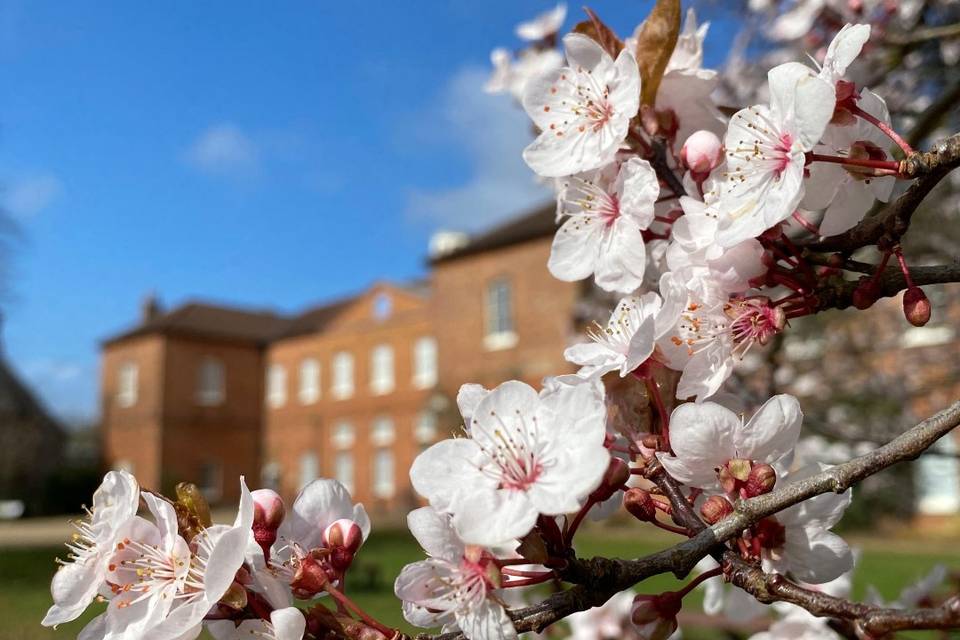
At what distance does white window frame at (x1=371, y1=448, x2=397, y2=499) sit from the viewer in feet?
82.4

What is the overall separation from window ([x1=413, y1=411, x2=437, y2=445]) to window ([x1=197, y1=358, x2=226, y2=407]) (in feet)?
28.9

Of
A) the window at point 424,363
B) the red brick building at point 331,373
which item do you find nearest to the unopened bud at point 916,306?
the red brick building at point 331,373

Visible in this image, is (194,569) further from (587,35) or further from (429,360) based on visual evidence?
(429,360)

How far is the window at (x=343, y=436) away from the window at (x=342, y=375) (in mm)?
968

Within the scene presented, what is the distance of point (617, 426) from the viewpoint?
1.04 meters

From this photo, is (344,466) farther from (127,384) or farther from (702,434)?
(702,434)

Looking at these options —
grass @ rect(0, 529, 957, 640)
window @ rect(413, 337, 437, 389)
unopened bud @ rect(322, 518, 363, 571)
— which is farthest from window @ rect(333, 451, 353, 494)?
unopened bud @ rect(322, 518, 363, 571)

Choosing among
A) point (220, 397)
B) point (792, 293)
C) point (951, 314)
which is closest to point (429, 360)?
point (220, 397)

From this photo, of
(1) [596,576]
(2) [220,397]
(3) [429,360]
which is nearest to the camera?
(1) [596,576]

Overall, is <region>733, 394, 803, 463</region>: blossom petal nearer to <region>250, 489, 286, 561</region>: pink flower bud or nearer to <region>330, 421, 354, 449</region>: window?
<region>250, 489, 286, 561</region>: pink flower bud

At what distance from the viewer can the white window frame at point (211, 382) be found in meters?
29.6

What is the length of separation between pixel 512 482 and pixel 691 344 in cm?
34

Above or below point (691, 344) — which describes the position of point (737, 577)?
below

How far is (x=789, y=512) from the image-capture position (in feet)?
3.34
